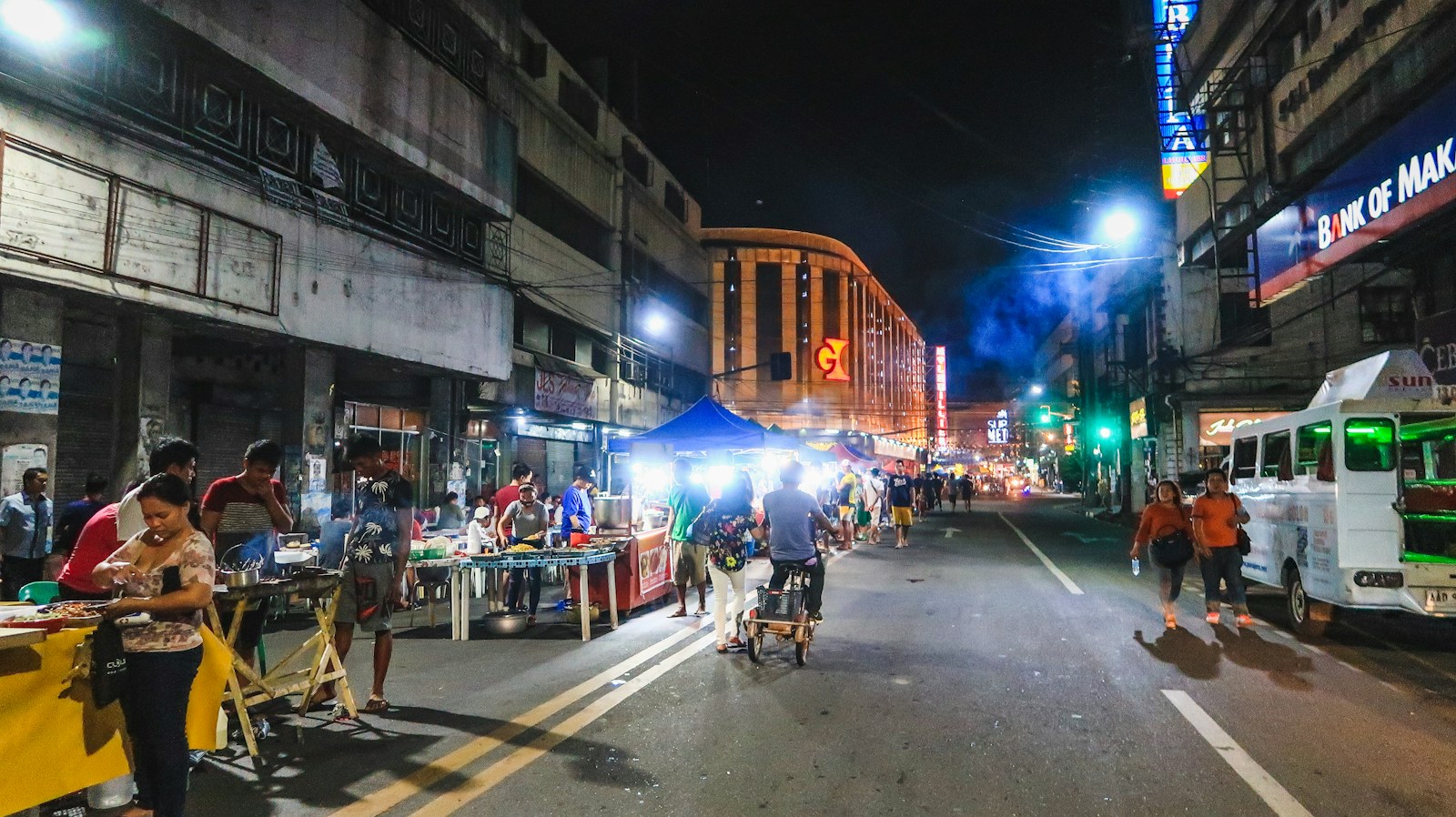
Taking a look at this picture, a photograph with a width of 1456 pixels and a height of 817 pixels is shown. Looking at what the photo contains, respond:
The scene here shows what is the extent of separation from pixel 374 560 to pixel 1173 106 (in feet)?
95.4

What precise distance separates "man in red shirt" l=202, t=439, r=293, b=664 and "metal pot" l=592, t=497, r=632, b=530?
7.58 m

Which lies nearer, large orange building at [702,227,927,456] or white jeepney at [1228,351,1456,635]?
white jeepney at [1228,351,1456,635]

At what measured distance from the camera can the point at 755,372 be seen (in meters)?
53.5

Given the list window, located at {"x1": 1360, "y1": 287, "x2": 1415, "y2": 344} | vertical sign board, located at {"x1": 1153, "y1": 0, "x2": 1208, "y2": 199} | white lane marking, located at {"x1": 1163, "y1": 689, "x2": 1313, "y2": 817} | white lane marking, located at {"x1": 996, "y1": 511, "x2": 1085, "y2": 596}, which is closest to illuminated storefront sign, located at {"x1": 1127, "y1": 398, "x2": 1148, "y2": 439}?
window, located at {"x1": 1360, "y1": 287, "x2": 1415, "y2": 344}

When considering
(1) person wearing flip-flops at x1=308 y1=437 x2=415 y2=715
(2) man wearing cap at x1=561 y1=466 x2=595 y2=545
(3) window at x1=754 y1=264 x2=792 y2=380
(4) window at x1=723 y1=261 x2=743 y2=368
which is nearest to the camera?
(1) person wearing flip-flops at x1=308 y1=437 x2=415 y2=715

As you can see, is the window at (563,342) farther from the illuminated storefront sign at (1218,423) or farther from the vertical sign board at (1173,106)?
the illuminated storefront sign at (1218,423)

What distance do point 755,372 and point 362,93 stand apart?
39449 millimetres

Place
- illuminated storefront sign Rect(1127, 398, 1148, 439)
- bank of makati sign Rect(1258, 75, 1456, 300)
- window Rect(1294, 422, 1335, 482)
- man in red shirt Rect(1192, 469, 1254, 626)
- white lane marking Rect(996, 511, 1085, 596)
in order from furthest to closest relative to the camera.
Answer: illuminated storefront sign Rect(1127, 398, 1148, 439)
white lane marking Rect(996, 511, 1085, 596)
bank of makati sign Rect(1258, 75, 1456, 300)
man in red shirt Rect(1192, 469, 1254, 626)
window Rect(1294, 422, 1335, 482)

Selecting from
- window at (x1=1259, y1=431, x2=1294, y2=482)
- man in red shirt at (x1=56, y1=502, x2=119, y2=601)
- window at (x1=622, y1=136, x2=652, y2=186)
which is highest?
window at (x1=622, y1=136, x2=652, y2=186)

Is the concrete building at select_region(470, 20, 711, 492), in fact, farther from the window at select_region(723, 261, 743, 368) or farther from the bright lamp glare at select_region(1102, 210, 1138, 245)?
the bright lamp glare at select_region(1102, 210, 1138, 245)

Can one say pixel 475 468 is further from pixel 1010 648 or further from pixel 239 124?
pixel 1010 648

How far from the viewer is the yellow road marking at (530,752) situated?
420cm

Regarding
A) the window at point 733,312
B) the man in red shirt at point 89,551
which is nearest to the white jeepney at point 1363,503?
the man in red shirt at point 89,551

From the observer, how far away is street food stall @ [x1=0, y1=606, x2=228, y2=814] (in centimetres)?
342
